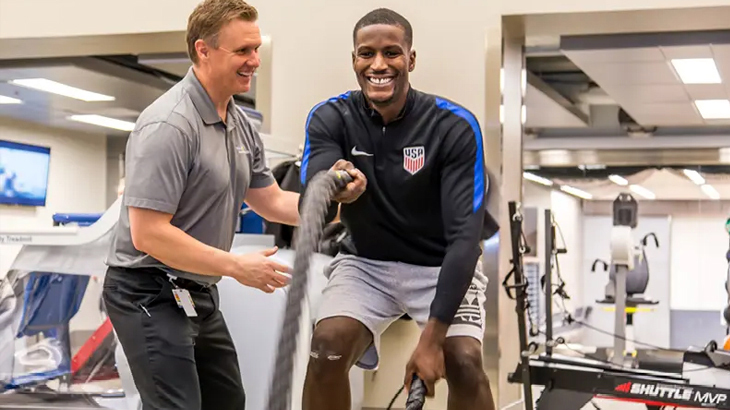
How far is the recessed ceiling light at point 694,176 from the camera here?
35.2ft

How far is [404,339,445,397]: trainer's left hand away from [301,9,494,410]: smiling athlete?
0.30 feet

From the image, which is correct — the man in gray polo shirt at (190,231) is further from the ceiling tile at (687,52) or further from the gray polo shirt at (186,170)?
the ceiling tile at (687,52)

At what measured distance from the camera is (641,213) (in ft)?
36.1

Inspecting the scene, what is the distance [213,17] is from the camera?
239cm

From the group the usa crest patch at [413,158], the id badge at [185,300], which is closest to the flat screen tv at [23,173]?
the id badge at [185,300]

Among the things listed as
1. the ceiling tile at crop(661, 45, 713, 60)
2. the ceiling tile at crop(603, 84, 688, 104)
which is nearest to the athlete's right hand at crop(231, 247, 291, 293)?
the ceiling tile at crop(661, 45, 713, 60)

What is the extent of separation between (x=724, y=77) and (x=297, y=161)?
203 inches

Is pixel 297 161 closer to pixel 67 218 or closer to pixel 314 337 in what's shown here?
pixel 67 218

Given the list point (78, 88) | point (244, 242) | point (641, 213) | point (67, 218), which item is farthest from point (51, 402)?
point (641, 213)

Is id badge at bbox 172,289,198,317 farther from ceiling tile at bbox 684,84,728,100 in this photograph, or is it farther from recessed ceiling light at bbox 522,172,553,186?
recessed ceiling light at bbox 522,172,553,186

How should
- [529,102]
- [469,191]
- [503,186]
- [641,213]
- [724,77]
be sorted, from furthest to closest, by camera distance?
[641,213], [529,102], [724,77], [503,186], [469,191]

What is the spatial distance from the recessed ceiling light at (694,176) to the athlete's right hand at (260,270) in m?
9.41

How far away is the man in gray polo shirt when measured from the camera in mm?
2223

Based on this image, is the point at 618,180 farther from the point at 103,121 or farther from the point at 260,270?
the point at 260,270
